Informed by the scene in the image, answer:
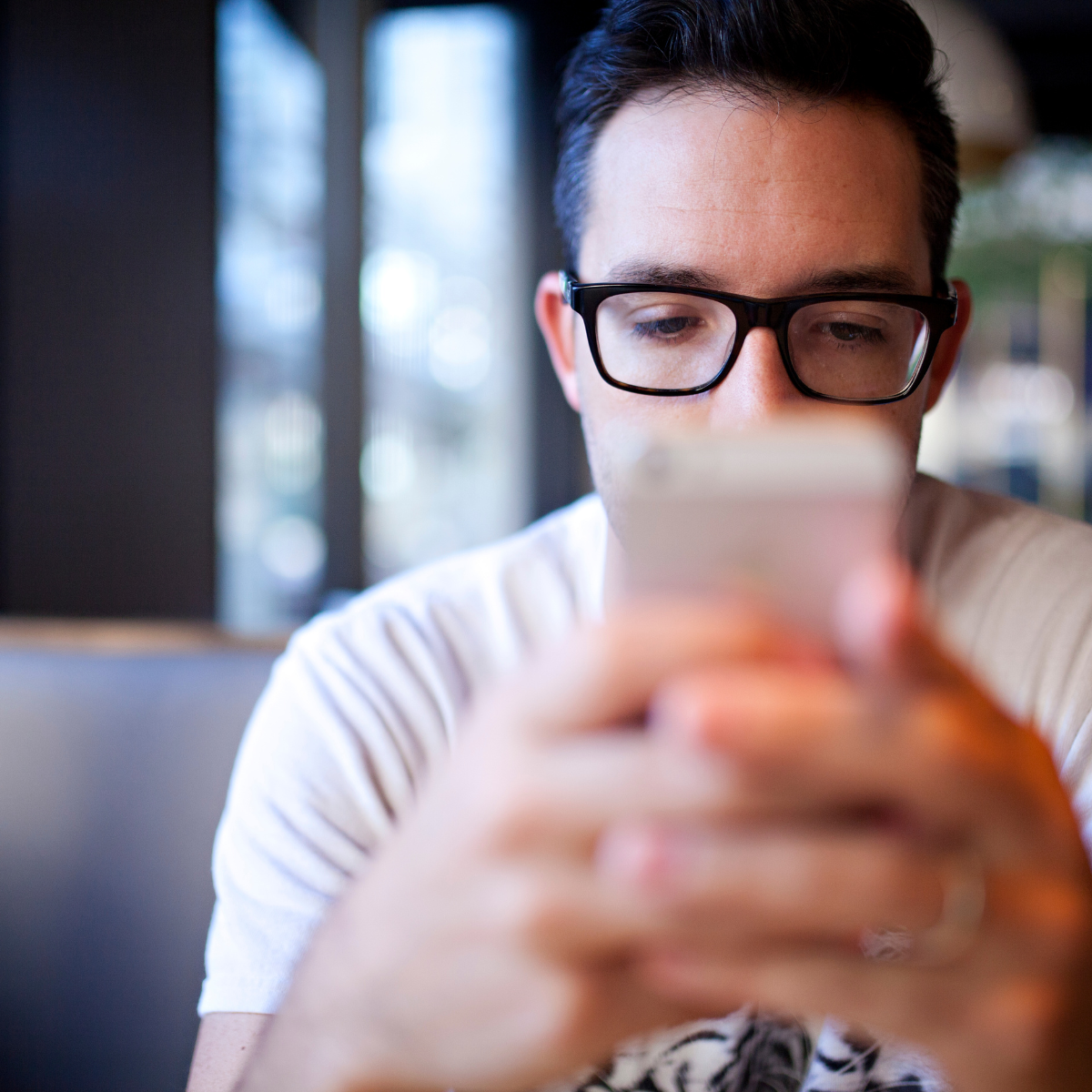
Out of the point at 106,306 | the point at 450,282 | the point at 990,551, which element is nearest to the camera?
the point at 990,551

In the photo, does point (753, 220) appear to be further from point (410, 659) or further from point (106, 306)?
point (106, 306)

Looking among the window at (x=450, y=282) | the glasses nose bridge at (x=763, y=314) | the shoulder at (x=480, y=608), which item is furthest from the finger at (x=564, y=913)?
the window at (x=450, y=282)

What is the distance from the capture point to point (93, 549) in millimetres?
2322

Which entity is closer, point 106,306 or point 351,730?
point 351,730

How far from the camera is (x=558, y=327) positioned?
1266 mm

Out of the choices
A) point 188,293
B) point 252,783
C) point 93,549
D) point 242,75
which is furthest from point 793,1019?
point 242,75

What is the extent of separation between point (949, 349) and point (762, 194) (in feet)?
1.14

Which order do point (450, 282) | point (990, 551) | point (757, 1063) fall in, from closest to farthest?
point (757, 1063) < point (990, 551) < point (450, 282)

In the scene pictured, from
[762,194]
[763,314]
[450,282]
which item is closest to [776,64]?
[762,194]

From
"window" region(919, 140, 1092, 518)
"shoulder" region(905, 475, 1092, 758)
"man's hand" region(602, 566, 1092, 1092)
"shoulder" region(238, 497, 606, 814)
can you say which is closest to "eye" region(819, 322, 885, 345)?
"shoulder" region(905, 475, 1092, 758)

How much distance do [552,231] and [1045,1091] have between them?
3666 mm

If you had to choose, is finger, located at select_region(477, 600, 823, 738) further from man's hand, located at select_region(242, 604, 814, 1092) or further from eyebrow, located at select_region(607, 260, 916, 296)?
eyebrow, located at select_region(607, 260, 916, 296)

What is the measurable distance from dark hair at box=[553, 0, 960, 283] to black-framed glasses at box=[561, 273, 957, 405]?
0.15m

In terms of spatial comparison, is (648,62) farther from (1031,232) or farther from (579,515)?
(1031,232)
